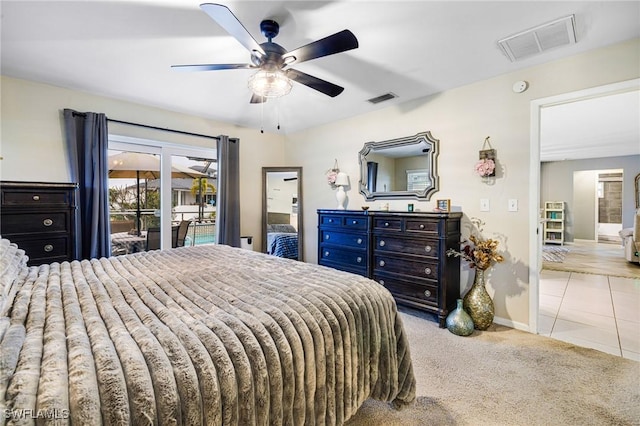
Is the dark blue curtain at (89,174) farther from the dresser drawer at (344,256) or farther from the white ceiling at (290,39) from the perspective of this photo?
the dresser drawer at (344,256)

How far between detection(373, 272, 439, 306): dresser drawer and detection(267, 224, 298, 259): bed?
182 centimetres

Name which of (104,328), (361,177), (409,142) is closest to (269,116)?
(361,177)

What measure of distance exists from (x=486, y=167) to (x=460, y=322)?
149 cm

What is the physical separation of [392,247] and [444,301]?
712 millimetres

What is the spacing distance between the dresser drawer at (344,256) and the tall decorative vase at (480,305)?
1.09 m

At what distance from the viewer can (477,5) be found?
5.79 ft

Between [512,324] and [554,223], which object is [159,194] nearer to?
[512,324]

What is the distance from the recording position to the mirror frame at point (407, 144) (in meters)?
3.18

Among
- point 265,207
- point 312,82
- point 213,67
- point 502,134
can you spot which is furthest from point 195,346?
point 265,207

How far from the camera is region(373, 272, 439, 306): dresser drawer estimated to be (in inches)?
108

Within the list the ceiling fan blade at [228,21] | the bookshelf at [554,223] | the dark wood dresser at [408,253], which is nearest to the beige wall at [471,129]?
the dark wood dresser at [408,253]

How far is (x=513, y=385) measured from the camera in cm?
183

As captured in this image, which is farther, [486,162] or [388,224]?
[388,224]

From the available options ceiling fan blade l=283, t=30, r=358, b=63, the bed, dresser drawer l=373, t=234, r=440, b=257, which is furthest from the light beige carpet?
the bed
